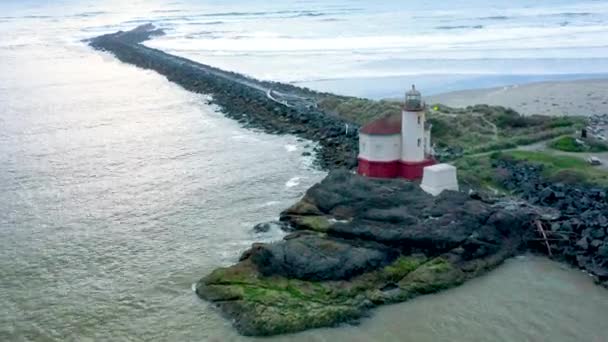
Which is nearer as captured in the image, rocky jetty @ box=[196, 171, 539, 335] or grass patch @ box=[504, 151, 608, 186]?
rocky jetty @ box=[196, 171, 539, 335]

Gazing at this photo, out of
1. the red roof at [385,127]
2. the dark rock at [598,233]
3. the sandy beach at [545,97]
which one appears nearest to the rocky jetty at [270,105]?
the red roof at [385,127]

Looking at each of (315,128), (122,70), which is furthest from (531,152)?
(122,70)

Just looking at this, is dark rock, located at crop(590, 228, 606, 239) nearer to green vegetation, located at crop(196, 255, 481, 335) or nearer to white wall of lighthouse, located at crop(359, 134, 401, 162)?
green vegetation, located at crop(196, 255, 481, 335)

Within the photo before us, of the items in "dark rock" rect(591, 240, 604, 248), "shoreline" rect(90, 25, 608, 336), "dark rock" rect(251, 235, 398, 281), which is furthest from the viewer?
"dark rock" rect(591, 240, 604, 248)

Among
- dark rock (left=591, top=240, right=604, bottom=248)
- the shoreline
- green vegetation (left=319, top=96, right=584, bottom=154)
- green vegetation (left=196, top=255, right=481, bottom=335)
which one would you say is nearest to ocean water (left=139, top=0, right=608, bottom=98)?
green vegetation (left=319, top=96, right=584, bottom=154)

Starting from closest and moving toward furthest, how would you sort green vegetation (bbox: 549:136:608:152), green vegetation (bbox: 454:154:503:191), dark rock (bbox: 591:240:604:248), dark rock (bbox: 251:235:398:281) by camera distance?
1. dark rock (bbox: 251:235:398:281)
2. dark rock (bbox: 591:240:604:248)
3. green vegetation (bbox: 454:154:503:191)
4. green vegetation (bbox: 549:136:608:152)

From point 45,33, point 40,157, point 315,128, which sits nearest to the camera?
point 40,157

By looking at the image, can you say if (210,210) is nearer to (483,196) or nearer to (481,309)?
(483,196)
